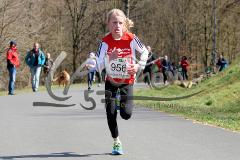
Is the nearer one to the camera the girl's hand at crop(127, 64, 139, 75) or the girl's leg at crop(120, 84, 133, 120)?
the girl's hand at crop(127, 64, 139, 75)

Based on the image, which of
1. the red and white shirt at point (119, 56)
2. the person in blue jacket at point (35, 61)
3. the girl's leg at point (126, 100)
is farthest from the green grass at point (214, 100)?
the red and white shirt at point (119, 56)

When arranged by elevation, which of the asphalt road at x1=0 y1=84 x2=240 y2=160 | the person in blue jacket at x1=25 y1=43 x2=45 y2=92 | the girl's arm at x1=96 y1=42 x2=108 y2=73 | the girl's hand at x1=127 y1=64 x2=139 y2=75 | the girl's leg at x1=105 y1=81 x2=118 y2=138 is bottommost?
the asphalt road at x1=0 y1=84 x2=240 y2=160

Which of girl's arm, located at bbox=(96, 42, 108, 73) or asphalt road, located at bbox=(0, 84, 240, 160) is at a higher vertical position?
girl's arm, located at bbox=(96, 42, 108, 73)

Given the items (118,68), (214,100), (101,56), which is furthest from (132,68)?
(214,100)

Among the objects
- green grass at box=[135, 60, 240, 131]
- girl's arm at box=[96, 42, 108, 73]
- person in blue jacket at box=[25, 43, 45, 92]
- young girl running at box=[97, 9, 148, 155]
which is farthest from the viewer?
person in blue jacket at box=[25, 43, 45, 92]

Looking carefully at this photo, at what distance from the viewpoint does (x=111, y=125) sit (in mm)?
8188

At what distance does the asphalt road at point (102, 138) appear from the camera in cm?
806

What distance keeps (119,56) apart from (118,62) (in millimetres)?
86

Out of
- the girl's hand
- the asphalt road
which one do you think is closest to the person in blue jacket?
the asphalt road

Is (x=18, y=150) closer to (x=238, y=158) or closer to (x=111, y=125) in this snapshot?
(x=111, y=125)

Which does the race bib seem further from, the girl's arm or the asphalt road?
the asphalt road

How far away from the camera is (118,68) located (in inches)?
316

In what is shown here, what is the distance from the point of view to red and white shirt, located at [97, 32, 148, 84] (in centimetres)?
805

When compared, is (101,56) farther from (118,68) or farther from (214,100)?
(214,100)
